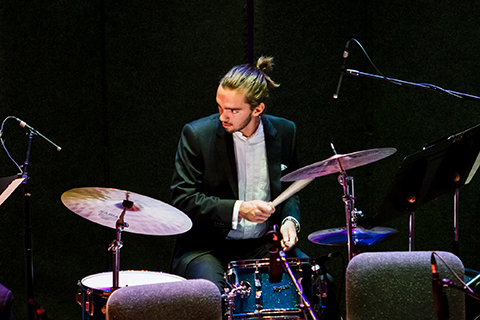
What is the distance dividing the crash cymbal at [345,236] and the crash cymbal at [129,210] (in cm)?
82

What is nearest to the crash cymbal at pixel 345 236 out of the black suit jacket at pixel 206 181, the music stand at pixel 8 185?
the black suit jacket at pixel 206 181

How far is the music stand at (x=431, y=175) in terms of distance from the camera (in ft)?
7.80

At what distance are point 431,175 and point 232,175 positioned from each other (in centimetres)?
100

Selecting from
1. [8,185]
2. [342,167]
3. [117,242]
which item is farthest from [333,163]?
[8,185]

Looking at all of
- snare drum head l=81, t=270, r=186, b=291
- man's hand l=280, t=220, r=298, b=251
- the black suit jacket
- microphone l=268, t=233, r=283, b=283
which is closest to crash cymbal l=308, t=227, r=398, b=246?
man's hand l=280, t=220, r=298, b=251

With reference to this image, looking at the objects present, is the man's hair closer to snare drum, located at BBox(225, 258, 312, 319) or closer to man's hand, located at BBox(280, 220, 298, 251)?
man's hand, located at BBox(280, 220, 298, 251)

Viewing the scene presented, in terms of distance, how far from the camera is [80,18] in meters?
3.56

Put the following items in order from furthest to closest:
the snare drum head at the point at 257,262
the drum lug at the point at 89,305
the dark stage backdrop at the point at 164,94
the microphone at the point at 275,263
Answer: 1. the dark stage backdrop at the point at 164,94
2. the snare drum head at the point at 257,262
3. the drum lug at the point at 89,305
4. the microphone at the point at 275,263

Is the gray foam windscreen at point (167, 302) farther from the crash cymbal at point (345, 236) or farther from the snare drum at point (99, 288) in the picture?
the crash cymbal at point (345, 236)

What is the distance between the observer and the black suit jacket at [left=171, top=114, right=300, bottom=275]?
2.75m

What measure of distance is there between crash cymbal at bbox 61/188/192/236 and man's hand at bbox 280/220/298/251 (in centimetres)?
59

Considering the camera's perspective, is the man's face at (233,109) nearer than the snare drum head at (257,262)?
No

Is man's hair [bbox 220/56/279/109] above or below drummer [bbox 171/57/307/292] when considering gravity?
above

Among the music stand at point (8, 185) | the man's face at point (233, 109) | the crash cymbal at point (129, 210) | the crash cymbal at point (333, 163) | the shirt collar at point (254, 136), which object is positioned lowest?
the crash cymbal at point (129, 210)
